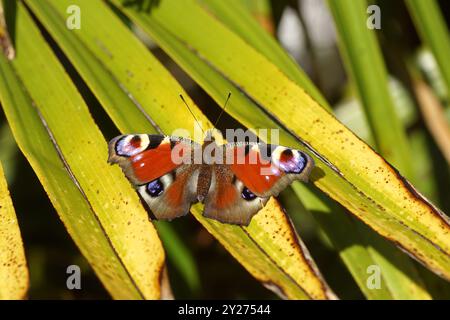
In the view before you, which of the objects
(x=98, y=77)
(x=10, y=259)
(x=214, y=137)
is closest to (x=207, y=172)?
(x=214, y=137)

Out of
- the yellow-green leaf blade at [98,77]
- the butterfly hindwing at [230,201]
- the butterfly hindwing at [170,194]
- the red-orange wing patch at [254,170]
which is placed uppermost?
the yellow-green leaf blade at [98,77]

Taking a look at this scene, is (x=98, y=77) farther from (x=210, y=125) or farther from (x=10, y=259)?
(x=10, y=259)

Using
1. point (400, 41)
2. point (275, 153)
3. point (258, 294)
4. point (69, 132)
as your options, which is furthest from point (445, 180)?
point (69, 132)

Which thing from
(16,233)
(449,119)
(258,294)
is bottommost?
(258,294)

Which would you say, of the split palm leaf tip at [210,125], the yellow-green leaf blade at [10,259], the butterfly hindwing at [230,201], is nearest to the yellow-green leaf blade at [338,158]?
the split palm leaf tip at [210,125]

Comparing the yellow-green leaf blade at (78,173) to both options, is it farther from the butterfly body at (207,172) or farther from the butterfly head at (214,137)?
the butterfly head at (214,137)

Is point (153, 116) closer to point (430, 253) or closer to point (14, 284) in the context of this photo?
point (14, 284)

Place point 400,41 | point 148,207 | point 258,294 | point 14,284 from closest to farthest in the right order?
1. point 14,284
2. point 148,207
3. point 258,294
4. point 400,41
